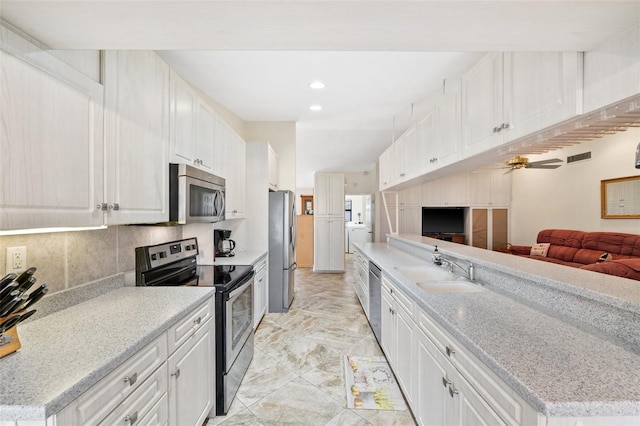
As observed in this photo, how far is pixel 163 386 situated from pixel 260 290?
7.25ft

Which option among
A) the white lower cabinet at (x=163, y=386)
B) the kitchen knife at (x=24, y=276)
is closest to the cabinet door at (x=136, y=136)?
the kitchen knife at (x=24, y=276)

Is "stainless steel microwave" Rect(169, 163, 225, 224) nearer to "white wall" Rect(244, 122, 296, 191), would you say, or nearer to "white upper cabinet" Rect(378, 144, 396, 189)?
"white wall" Rect(244, 122, 296, 191)

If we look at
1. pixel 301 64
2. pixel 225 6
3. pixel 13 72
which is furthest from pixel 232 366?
pixel 301 64

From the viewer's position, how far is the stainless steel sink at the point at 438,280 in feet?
7.11

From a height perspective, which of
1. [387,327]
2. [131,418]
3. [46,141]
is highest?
[46,141]

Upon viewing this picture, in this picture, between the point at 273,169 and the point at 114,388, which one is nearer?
the point at 114,388

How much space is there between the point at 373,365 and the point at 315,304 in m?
1.85

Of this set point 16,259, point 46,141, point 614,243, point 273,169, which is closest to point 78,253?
point 16,259

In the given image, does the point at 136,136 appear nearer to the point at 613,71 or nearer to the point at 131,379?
the point at 131,379

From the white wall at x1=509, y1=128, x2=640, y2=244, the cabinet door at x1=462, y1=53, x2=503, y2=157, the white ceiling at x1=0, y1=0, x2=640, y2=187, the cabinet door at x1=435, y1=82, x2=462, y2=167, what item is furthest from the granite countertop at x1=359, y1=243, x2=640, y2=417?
the white wall at x1=509, y1=128, x2=640, y2=244

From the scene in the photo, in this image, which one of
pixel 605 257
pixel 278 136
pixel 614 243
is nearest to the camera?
pixel 605 257

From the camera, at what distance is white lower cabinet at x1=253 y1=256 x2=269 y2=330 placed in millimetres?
3278

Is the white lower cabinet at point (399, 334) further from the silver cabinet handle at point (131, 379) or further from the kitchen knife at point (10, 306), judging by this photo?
the kitchen knife at point (10, 306)

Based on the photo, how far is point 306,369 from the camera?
256 centimetres
